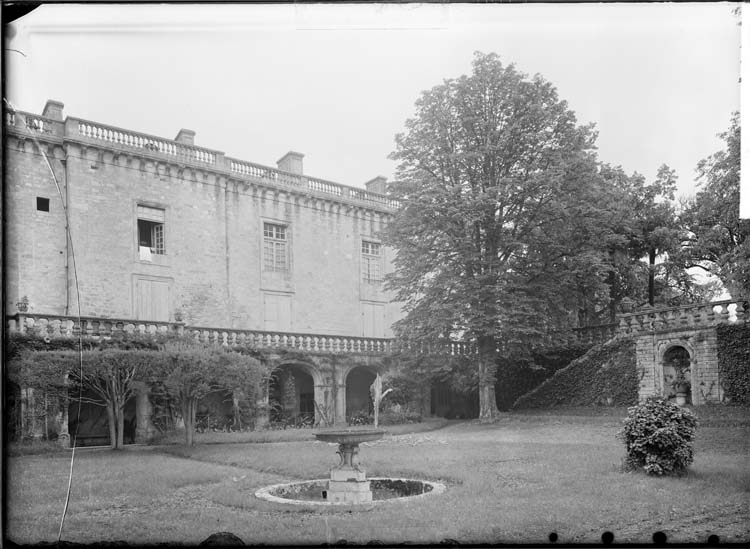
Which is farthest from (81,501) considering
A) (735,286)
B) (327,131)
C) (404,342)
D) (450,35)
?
(735,286)

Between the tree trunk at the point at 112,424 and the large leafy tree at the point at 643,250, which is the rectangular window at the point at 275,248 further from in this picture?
the large leafy tree at the point at 643,250

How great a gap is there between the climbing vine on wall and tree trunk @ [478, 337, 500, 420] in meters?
5.59

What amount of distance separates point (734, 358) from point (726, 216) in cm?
539

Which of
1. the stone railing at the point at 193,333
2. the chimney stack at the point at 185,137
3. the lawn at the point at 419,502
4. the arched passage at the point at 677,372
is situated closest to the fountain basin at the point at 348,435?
the lawn at the point at 419,502

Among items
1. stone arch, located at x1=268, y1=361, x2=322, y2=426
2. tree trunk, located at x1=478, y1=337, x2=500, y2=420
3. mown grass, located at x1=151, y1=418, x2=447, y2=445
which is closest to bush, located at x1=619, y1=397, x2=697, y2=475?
mown grass, located at x1=151, y1=418, x2=447, y2=445

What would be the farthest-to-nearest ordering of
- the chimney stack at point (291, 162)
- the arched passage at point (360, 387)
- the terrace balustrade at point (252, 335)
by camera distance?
the arched passage at point (360, 387) < the terrace balustrade at point (252, 335) < the chimney stack at point (291, 162)

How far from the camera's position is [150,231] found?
50.4 ft

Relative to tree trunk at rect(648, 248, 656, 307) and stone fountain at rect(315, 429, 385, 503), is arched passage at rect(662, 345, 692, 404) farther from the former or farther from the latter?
stone fountain at rect(315, 429, 385, 503)

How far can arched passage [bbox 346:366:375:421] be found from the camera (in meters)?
20.5

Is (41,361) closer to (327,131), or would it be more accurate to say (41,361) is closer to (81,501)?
(81,501)

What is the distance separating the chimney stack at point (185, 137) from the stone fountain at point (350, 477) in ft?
17.9

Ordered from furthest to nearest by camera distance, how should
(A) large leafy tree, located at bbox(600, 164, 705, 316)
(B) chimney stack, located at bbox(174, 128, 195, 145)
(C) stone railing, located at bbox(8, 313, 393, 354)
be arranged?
(A) large leafy tree, located at bbox(600, 164, 705, 316) → (C) stone railing, located at bbox(8, 313, 393, 354) → (B) chimney stack, located at bbox(174, 128, 195, 145)

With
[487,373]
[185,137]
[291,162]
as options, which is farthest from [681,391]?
[185,137]

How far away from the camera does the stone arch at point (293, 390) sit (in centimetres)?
1969
